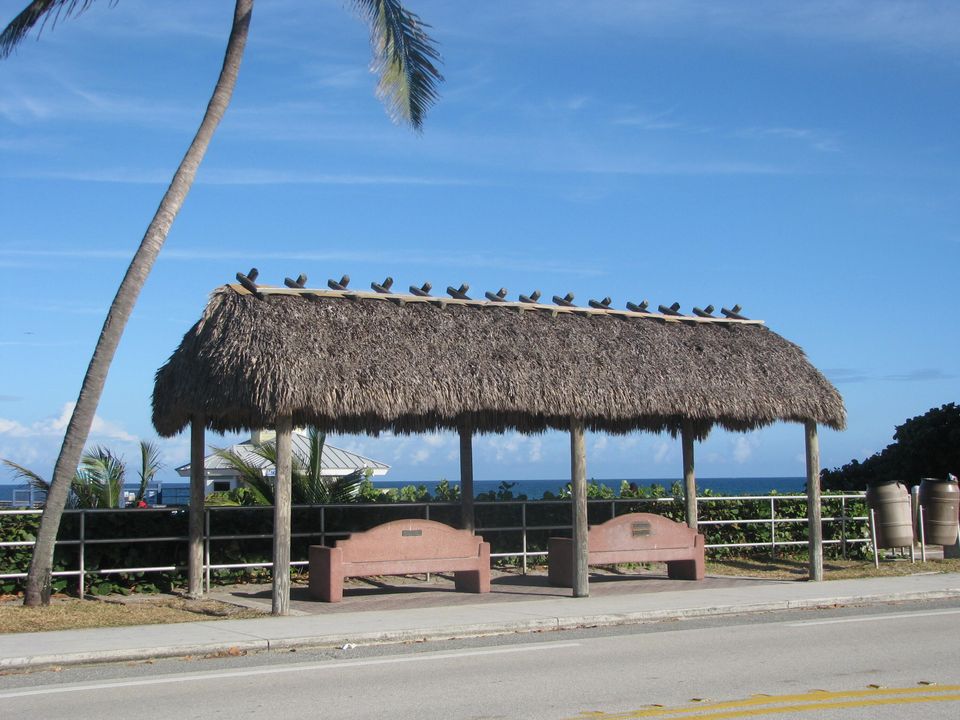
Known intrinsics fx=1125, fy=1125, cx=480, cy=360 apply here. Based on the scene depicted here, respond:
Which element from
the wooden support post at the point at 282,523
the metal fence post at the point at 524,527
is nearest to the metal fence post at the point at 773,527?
the metal fence post at the point at 524,527

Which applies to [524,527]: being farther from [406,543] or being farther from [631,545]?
[406,543]

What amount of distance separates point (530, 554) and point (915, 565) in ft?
23.0

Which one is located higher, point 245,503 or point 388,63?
point 388,63

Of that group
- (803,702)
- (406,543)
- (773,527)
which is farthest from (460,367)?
(773,527)

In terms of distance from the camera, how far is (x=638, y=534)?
17344mm

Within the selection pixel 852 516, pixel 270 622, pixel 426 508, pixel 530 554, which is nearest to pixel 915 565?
pixel 852 516

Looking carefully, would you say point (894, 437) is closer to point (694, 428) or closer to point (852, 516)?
point (852, 516)

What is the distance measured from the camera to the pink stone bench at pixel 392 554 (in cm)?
1525

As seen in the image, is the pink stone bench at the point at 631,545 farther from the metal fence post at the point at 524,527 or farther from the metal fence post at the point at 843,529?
the metal fence post at the point at 843,529

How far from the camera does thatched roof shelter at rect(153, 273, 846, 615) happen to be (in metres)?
14.0

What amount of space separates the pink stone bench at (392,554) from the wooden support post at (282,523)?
1247 mm

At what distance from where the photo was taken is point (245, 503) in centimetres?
2020

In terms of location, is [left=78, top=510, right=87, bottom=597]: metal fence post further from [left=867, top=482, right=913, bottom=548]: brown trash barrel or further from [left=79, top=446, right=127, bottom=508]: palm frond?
[left=867, top=482, right=913, bottom=548]: brown trash barrel

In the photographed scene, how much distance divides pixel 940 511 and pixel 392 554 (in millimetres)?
11387
